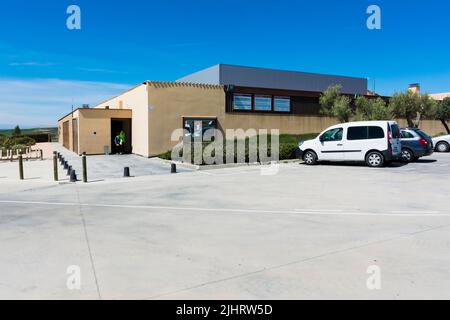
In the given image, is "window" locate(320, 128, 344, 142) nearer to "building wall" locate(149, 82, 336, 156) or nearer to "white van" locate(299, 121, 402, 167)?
"white van" locate(299, 121, 402, 167)

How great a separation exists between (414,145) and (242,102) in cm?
1094

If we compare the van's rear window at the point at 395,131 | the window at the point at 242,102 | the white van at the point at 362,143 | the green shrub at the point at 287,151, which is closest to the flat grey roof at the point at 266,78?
the window at the point at 242,102

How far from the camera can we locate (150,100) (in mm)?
21766

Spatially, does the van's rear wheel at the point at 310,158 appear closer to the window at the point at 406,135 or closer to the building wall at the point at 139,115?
the window at the point at 406,135

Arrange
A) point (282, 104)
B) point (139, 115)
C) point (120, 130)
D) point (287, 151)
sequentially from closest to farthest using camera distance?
point (287, 151) → point (139, 115) → point (120, 130) → point (282, 104)

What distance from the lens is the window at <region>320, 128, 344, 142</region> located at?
53.9 ft

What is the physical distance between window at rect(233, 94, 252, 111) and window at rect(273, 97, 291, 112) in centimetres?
200

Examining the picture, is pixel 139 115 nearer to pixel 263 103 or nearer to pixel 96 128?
pixel 96 128

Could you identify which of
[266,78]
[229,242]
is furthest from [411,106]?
[229,242]

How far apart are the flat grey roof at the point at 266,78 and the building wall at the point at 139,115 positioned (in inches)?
799

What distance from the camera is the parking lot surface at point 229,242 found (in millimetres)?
3988

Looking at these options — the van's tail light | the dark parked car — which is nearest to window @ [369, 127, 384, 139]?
the dark parked car

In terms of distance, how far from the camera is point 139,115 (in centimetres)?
2330
